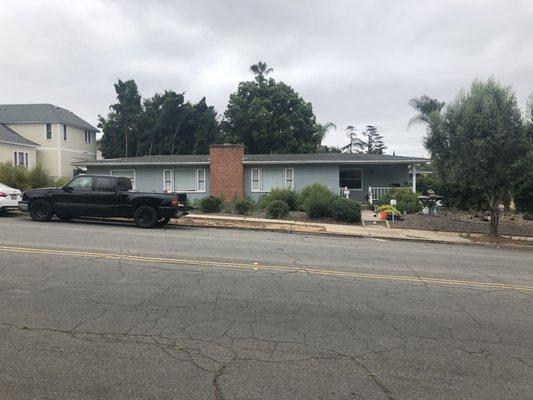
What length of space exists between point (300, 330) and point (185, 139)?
47.2 m

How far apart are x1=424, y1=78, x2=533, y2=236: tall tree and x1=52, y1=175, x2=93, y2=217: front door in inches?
493

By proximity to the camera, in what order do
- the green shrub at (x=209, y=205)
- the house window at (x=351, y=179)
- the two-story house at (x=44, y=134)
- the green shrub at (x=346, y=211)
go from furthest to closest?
the two-story house at (x=44, y=134) < the house window at (x=351, y=179) < the green shrub at (x=209, y=205) < the green shrub at (x=346, y=211)

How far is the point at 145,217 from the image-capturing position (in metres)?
16.1

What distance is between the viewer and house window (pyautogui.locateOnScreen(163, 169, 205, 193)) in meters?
28.5

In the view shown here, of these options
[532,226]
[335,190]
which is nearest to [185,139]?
[335,190]

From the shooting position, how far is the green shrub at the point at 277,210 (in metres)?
20.6

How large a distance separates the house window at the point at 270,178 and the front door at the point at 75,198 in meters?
13.1

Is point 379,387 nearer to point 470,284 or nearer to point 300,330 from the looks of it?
point 300,330

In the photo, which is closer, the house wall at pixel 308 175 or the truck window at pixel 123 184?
the truck window at pixel 123 184

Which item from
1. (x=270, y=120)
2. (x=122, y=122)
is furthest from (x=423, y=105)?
(x=122, y=122)

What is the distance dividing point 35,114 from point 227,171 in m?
23.9

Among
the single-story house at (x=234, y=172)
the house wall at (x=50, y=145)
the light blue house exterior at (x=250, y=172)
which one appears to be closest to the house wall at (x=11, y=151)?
the house wall at (x=50, y=145)

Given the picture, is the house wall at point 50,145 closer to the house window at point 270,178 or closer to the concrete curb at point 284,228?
the house window at point 270,178

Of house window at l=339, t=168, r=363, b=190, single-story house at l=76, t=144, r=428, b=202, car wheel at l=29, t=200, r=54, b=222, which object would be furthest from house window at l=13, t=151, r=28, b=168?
house window at l=339, t=168, r=363, b=190
